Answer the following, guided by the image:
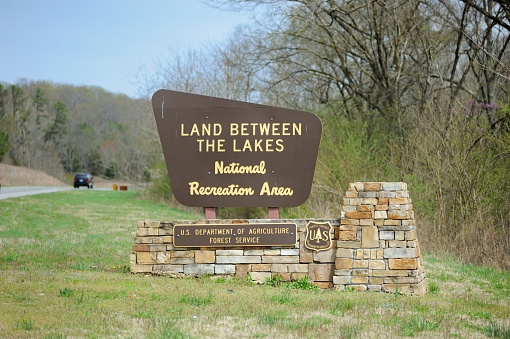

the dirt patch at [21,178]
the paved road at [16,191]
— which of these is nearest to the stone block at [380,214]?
the paved road at [16,191]

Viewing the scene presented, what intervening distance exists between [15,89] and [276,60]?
83631 millimetres

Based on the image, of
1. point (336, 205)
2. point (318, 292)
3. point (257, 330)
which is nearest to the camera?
point (257, 330)

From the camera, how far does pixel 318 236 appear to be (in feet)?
37.3

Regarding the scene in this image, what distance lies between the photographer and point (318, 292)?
10.8 metres

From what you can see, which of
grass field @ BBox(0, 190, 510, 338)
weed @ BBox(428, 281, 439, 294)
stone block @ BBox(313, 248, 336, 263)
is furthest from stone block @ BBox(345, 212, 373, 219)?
weed @ BBox(428, 281, 439, 294)

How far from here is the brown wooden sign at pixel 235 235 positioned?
37.6 feet

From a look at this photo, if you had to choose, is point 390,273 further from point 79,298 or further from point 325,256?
point 79,298

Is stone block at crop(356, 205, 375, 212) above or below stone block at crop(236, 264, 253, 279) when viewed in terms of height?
above

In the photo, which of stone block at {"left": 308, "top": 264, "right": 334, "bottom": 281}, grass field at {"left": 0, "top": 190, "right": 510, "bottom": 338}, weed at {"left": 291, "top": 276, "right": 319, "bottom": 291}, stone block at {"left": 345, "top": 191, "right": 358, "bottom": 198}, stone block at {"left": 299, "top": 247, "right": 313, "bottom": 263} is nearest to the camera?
grass field at {"left": 0, "top": 190, "right": 510, "bottom": 338}

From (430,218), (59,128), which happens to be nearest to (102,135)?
(59,128)

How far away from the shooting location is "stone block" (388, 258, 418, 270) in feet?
35.8

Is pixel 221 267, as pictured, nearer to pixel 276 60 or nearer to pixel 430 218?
pixel 430 218

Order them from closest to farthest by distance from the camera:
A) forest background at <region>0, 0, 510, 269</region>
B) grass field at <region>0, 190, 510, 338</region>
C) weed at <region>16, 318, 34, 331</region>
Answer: weed at <region>16, 318, 34, 331</region>
grass field at <region>0, 190, 510, 338</region>
forest background at <region>0, 0, 510, 269</region>

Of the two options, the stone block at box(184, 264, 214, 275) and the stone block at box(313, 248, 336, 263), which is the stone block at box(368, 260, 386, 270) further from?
the stone block at box(184, 264, 214, 275)
